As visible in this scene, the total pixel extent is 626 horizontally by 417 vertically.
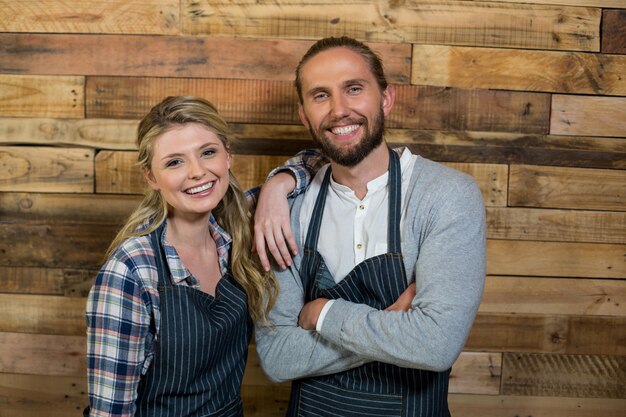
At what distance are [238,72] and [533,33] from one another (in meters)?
1.09

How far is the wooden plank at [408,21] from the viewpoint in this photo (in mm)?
2213

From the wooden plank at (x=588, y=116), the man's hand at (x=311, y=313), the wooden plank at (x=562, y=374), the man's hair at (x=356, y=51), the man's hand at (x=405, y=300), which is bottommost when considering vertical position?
the wooden plank at (x=562, y=374)

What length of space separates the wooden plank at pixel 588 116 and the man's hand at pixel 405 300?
1.04 metres

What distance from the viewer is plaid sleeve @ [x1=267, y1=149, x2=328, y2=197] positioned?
187 centimetres

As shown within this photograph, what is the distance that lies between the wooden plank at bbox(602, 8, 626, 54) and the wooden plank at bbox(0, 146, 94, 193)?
6.39 ft

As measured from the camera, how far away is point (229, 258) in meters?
1.83

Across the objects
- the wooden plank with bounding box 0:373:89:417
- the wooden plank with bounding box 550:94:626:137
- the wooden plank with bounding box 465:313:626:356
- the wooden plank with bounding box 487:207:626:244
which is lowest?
the wooden plank with bounding box 0:373:89:417

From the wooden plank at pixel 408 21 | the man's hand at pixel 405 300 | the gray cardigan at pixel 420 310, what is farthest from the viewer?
the wooden plank at pixel 408 21

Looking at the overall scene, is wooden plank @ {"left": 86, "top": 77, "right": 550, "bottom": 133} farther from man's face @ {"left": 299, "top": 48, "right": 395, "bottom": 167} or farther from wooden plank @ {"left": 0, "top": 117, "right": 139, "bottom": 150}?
man's face @ {"left": 299, "top": 48, "right": 395, "bottom": 167}

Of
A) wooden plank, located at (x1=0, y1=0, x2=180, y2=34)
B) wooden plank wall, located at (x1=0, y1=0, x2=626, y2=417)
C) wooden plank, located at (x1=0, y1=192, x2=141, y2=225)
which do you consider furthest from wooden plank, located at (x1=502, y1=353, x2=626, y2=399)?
wooden plank, located at (x1=0, y1=0, x2=180, y2=34)

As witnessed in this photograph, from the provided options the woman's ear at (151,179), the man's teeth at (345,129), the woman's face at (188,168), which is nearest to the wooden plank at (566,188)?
the man's teeth at (345,129)

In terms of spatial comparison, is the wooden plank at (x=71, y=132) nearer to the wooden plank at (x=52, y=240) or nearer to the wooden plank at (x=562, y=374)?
the wooden plank at (x=52, y=240)

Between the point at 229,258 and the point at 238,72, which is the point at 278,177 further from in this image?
the point at 238,72

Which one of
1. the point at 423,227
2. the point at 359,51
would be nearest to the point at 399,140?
the point at 359,51
